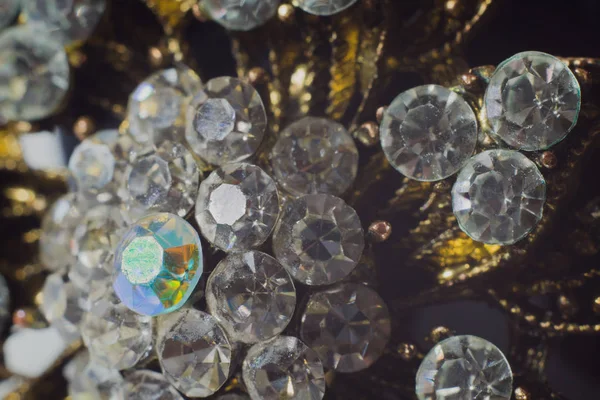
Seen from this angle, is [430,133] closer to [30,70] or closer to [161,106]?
[161,106]

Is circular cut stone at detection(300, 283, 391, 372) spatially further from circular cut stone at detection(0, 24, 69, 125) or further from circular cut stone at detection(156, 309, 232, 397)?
circular cut stone at detection(0, 24, 69, 125)

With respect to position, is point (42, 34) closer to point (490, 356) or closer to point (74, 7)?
point (74, 7)

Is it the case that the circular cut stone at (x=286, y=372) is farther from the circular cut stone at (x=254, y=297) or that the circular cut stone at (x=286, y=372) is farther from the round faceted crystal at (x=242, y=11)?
the round faceted crystal at (x=242, y=11)

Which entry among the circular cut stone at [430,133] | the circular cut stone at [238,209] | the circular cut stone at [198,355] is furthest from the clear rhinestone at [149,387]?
the circular cut stone at [430,133]

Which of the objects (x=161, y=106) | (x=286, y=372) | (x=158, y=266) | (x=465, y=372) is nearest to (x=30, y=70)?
(x=161, y=106)

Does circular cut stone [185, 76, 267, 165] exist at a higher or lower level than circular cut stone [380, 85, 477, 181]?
lower

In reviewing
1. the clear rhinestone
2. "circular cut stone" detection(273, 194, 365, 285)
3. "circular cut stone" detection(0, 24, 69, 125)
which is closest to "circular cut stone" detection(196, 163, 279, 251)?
"circular cut stone" detection(273, 194, 365, 285)

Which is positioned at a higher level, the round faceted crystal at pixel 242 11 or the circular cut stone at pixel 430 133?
the round faceted crystal at pixel 242 11
